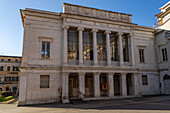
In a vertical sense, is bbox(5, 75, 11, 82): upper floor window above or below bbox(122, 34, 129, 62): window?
below

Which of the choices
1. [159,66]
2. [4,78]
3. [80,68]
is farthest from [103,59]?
[4,78]

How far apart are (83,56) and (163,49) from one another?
1374cm

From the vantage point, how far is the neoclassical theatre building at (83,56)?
1745 cm

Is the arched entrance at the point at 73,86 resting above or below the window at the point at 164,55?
below

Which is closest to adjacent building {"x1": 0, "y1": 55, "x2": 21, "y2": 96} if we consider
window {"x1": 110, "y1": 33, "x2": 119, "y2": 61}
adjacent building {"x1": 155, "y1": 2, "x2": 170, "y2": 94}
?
window {"x1": 110, "y1": 33, "x2": 119, "y2": 61}

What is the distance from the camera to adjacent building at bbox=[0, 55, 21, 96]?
4427 centimetres

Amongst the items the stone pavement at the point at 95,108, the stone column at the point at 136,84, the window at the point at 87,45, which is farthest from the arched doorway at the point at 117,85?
the stone pavement at the point at 95,108

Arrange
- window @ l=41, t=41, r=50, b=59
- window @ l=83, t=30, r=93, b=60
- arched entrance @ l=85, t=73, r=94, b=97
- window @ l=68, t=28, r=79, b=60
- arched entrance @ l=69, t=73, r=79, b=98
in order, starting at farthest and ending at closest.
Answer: arched entrance @ l=85, t=73, r=94, b=97
window @ l=83, t=30, r=93, b=60
window @ l=68, t=28, r=79, b=60
arched entrance @ l=69, t=73, r=79, b=98
window @ l=41, t=41, r=50, b=59

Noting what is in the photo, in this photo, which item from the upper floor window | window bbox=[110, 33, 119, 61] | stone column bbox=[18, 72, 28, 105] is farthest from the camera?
the upper floor window

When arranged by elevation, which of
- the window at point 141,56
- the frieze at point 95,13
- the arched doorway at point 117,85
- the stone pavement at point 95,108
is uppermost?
the frieze at point 95,13

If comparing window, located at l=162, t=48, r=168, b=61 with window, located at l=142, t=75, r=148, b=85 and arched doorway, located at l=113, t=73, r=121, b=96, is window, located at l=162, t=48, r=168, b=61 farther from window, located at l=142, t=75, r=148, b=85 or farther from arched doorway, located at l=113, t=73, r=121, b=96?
arched doorway, located at l=113, t=73, r=121, b=96

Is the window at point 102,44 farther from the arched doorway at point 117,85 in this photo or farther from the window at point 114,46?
the arched doorway at point 117,85

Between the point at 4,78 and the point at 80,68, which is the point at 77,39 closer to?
the point at 80,68

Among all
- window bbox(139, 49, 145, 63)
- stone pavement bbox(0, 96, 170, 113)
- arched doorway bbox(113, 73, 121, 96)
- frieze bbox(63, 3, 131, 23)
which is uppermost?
frieze bbox(63, 3, 131, 23)
